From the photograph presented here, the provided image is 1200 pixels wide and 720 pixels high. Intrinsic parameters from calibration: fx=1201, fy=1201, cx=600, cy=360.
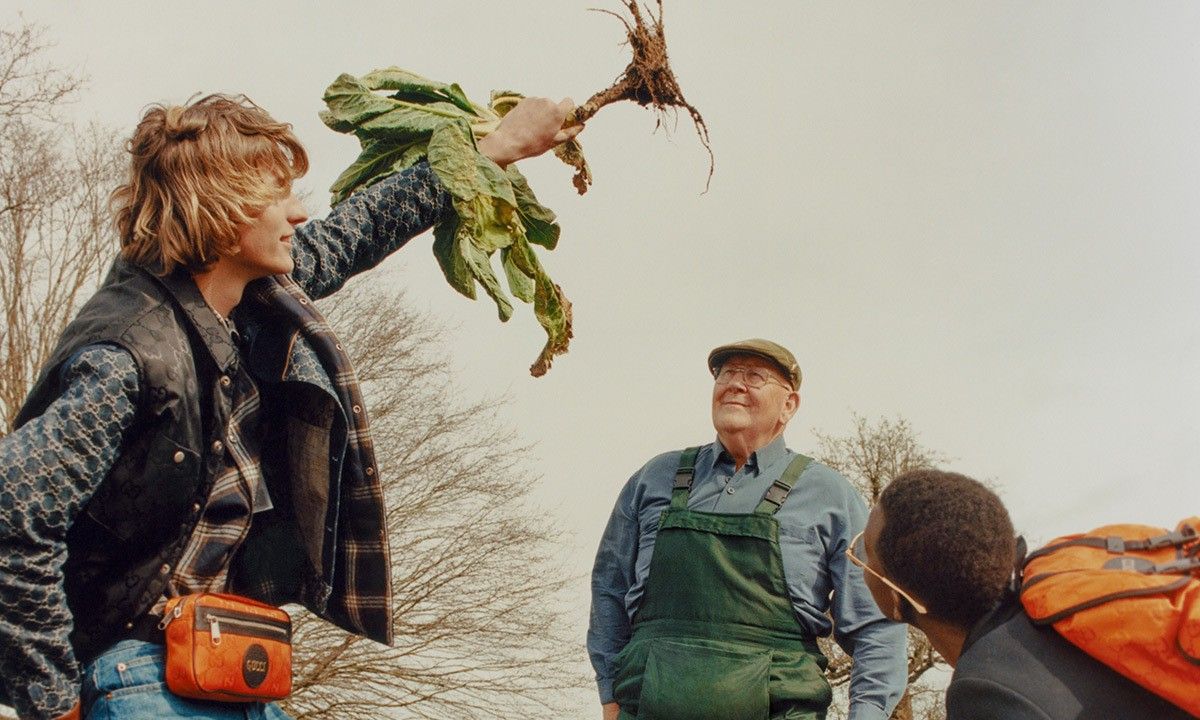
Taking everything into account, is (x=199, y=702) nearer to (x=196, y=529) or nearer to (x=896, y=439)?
(x=196, y=529)

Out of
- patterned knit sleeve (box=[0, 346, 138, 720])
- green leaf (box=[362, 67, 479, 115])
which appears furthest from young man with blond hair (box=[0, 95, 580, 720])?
green leaf (box=[362, 67, 479, 115])

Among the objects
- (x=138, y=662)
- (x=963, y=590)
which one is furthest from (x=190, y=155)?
(x=963, y=590)

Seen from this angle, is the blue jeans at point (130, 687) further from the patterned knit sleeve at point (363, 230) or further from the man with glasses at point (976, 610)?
the man with glasses at point (976, 610)

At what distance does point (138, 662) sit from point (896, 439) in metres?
22.2

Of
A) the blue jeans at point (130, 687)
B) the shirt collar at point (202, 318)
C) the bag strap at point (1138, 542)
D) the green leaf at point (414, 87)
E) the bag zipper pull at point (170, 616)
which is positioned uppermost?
the green leaf at point (414, 87)

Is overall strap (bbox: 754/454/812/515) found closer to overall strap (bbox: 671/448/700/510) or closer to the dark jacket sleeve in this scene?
overall strap (bbox: 671/448/700/510)

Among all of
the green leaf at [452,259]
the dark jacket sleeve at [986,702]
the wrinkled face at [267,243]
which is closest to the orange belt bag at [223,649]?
the wrinkled face at [267,243]

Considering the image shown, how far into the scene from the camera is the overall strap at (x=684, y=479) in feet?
16.1

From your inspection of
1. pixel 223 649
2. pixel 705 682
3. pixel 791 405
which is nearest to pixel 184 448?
pixel 223 649

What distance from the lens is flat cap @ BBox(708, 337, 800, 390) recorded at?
5121 millimetres

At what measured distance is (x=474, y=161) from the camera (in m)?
3.71

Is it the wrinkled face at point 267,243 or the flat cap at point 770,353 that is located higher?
the flat cap at point 770,353

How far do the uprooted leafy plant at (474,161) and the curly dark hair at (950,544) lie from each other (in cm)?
143

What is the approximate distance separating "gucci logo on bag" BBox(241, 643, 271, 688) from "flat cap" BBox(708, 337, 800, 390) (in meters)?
2.91
